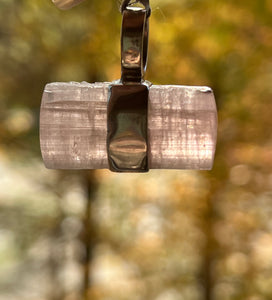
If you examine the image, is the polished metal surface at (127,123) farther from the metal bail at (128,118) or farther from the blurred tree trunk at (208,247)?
the blurred tree trunk at (208,247)

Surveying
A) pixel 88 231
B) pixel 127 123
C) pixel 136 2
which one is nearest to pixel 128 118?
pixel 127 123

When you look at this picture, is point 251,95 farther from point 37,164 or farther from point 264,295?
point 37,164

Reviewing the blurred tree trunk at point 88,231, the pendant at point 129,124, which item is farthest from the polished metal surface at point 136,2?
the blurred tree trunk at point 88,231

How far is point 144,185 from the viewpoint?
5.61 ft

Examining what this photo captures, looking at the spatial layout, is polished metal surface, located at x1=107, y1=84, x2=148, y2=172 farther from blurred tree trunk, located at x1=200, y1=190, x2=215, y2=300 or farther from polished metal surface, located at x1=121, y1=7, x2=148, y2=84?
blurred tree trunk, located at x1=200, y1=190, x2=215, y2=300

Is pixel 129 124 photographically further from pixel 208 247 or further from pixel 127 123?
pixel 208 247

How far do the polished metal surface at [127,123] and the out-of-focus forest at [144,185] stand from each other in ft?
4.09

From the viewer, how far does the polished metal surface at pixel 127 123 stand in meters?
0.33

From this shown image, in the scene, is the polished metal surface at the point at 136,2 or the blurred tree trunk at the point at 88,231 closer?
the polished metal surface at the point at 136,2

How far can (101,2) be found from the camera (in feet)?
5.46

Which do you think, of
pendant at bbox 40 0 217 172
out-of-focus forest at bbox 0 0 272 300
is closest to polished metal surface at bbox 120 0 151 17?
pendant at bbox 40 0 217 172

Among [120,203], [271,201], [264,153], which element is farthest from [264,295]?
[120,203]

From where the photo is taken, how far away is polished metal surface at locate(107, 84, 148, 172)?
33cm

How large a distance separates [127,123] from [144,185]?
1.39 m
